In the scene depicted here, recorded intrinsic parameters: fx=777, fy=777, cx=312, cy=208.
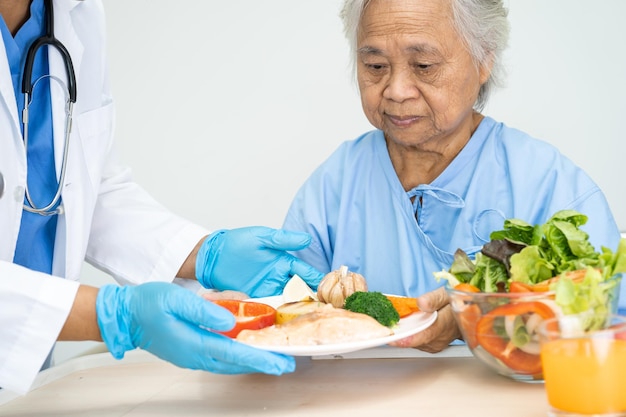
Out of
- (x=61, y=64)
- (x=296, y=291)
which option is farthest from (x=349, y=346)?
(x=61, y=64)

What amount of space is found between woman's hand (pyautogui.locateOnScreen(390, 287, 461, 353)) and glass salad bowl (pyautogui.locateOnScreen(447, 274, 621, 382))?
0.12m

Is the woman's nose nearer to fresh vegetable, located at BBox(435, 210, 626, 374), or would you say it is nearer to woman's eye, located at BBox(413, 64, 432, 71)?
woman's eye, located at BBox(413, 64, 432, 71)

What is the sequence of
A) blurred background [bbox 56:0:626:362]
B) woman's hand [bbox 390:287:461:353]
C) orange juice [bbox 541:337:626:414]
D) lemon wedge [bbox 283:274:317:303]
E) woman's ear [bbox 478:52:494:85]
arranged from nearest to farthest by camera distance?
orange juice [bbox 541:337:626:414], woman's hand [bbox 390:287:461:353], lemon wedge [bbox 283:274:317:303], woman's ear [bbox 478:52:494:85], blurred background [bbox 56:0:626:362]

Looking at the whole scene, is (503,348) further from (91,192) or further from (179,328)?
(91,192)

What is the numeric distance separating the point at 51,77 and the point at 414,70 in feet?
2.67

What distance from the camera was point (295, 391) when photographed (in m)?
1.27

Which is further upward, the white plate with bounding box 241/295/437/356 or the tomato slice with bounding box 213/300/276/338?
the white plate with bounding box 241/295/437/356

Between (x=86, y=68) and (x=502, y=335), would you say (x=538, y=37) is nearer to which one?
(x=86, y=68)

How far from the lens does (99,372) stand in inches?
56.6

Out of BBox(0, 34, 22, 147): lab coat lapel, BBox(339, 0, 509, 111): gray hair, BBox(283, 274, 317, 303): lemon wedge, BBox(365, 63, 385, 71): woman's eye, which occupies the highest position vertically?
BBox(339, 0, 509, 111): gray hair

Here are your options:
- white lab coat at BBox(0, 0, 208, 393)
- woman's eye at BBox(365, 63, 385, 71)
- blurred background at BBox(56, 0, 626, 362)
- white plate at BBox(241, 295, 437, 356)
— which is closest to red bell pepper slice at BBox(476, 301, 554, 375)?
white plate at BBox(241, 295, 437, 356)

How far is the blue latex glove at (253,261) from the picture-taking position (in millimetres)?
1796

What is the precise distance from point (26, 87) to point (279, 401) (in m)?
0.92

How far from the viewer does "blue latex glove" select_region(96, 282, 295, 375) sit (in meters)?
1.19
